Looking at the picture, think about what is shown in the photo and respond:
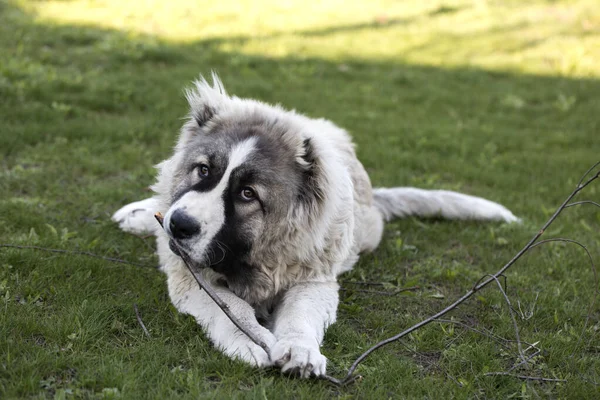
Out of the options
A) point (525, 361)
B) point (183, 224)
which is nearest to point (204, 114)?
point (183, 224)

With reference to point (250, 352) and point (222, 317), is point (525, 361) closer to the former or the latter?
point (250, 352)

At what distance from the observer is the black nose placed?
3.69 m

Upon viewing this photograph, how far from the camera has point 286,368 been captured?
11.3 feet

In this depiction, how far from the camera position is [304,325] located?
378 cm

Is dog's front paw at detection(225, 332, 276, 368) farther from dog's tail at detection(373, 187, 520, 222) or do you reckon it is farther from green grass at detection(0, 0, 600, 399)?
dog's tail at detection(373, 187, 520, 222)

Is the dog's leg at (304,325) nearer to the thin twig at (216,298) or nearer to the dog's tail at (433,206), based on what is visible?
the thin twig at (216,298)

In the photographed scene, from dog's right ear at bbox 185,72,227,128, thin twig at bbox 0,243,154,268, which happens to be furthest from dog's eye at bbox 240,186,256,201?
thin twig at bbox 0,243,154,268

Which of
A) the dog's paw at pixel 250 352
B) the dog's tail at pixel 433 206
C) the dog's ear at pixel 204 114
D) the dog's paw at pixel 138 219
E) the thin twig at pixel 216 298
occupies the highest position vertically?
the dog's ear at pixel 204 114

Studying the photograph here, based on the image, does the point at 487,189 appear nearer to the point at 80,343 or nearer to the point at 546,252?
the point at 546,252

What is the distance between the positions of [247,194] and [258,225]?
216mm

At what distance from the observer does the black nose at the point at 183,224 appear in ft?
12.1

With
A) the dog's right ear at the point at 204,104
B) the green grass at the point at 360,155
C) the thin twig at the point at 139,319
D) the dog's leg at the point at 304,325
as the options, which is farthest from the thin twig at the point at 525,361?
the dog's right ear at the point at 204,104

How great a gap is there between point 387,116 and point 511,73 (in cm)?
402

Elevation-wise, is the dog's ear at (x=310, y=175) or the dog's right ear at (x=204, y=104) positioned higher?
the dog's right ear at (x=204, y=104)
